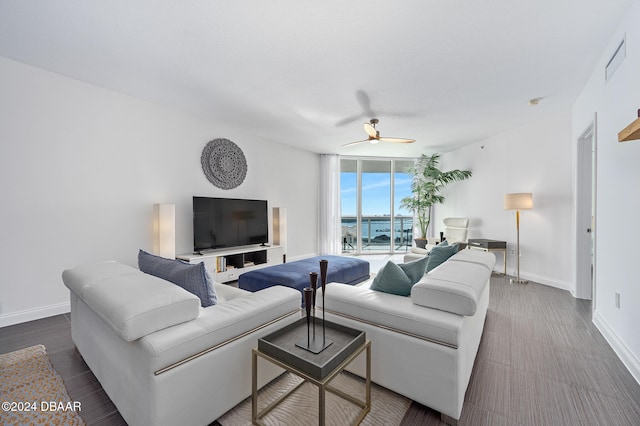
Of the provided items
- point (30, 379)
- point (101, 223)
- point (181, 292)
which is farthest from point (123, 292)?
Result: point (101, 223)

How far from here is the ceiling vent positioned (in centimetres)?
204

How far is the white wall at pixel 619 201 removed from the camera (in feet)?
6.16

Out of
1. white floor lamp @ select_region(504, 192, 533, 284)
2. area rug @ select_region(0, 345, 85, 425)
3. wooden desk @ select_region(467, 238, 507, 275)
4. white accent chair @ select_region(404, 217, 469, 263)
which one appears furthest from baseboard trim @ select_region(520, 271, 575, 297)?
area rug @ select_region(0, 345, 85, 425)

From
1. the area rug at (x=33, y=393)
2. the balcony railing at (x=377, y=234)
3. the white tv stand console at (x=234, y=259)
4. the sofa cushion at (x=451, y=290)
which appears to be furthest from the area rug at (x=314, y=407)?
the balcony railing at (x=377, y=234)

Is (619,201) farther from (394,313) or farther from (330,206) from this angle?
(330,206)

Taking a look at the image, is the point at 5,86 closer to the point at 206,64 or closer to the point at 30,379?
the point at 206,64

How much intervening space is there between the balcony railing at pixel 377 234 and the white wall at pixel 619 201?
4480 millimetres

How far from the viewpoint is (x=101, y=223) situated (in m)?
3.13

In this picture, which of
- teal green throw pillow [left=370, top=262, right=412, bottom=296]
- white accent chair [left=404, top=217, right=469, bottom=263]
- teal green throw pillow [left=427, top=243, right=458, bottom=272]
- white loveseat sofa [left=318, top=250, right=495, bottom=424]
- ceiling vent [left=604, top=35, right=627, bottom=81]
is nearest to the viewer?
white loveseat sofa [left=318, top=250, right=495, bottom=424]

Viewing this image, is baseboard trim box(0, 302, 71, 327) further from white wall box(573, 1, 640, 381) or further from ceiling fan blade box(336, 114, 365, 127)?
white wall box(573, 1, 640, 381)

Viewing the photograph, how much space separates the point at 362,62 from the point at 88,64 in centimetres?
262

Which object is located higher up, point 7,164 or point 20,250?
point 7,164

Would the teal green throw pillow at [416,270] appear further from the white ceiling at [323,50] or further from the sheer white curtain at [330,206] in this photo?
the sheer white curtain at [330,206]

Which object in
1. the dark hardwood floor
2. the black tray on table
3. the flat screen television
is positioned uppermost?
the flat screen television
